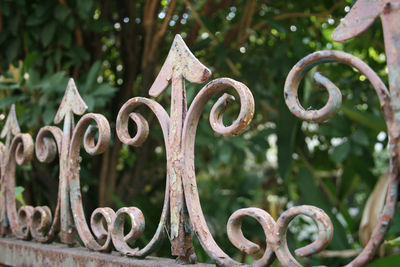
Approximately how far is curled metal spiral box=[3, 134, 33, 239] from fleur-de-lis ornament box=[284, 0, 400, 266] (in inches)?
23.2

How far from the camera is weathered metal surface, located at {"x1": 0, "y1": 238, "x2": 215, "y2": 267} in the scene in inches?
25.7

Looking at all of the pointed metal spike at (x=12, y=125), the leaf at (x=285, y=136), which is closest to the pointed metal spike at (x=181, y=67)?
the pointed metal spike at (x=12, y=125)

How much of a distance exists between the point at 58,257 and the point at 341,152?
1.28 metres

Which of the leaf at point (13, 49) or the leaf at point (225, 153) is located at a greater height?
the leaf at point (13, 49)

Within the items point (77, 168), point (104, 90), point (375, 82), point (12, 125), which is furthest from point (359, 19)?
point (104, 90)

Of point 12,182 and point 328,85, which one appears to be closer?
point 328,85

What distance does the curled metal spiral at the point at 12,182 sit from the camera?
2.92ft

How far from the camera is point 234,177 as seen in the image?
8.99ft

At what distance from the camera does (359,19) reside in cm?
48

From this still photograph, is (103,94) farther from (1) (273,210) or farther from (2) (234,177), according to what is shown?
(2) (234,177)

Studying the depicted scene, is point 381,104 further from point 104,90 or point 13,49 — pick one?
point 13,49

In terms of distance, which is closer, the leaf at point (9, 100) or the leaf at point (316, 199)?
the leaf at point (9, 100)

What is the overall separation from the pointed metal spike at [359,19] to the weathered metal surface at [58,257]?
13.3 inches

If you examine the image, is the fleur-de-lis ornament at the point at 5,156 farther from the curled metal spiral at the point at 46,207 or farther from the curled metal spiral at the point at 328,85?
the curled metal spiral at the point at 328,85
